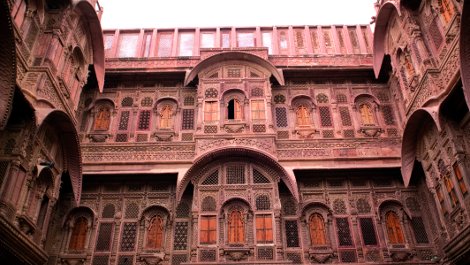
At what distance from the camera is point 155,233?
13555mm

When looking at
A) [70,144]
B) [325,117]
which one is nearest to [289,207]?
[325,117]

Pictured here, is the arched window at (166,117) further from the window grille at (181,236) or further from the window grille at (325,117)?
the window grille at (325,117)

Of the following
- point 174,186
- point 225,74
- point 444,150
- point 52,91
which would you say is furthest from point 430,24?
point 52,91

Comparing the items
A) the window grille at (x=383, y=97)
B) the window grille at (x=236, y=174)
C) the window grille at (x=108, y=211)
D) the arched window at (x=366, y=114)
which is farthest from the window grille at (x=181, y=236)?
the window grille at (x=383, y=97)

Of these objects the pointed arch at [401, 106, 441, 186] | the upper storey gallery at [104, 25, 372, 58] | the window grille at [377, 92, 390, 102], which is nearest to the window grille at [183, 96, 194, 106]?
the upper storey gallery at [104, 25, 372, 58]

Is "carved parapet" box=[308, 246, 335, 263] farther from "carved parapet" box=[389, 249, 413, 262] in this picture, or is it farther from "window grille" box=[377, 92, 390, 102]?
"window grille" box=[377, 92, 390, 102]

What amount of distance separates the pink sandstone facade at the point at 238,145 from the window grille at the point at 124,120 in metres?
0.05

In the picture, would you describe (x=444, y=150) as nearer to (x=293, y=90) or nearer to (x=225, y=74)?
(x=293, y=90)

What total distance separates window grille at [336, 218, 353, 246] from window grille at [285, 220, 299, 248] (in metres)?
1.28

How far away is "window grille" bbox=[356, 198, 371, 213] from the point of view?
542 inches

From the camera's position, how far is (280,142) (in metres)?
14.6

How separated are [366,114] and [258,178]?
4836 millimetres

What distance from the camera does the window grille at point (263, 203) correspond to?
522 inches

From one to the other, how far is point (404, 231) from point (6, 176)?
36.1 ft
